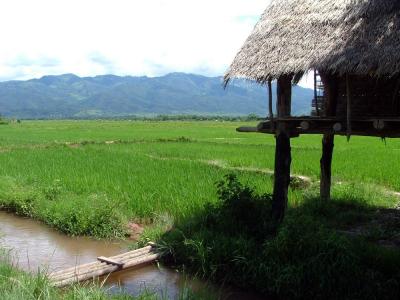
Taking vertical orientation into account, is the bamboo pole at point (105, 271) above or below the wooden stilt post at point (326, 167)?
below

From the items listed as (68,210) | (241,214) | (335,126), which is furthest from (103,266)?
(335,126)

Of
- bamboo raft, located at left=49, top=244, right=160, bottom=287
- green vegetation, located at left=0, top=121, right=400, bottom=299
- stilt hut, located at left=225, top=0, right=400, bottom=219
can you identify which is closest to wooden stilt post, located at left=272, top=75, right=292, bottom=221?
stilt hut, located at left=225, top=0, right=400, bottom=219

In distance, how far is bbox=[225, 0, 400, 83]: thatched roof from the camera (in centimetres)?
623

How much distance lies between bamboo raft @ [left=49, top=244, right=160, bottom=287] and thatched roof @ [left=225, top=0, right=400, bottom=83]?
2.96m

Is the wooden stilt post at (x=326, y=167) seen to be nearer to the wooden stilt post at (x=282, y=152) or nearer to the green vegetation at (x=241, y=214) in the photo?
the green vegetation at (x=241, y=214)

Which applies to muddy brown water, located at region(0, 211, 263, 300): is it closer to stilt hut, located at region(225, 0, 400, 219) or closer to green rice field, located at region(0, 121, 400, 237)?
green rice field, located at region(0, 121, 400, 237)

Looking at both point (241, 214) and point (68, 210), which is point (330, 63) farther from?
point (68, 210)

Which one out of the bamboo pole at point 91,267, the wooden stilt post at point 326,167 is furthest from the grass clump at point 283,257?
the wooden stilt post at point 326,167

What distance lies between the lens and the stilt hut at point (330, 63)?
6359mm

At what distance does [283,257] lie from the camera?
6188mm

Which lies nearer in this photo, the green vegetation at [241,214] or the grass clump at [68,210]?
the green vegetation at [241,214]

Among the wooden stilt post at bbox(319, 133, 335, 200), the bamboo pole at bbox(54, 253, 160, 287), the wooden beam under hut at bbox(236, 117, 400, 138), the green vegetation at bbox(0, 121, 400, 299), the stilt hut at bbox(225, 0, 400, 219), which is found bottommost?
the bamboo pole at bbox(54, 253, 160, 287)

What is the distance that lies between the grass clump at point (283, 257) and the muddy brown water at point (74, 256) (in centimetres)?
29

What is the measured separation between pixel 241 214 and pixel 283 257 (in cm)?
153
